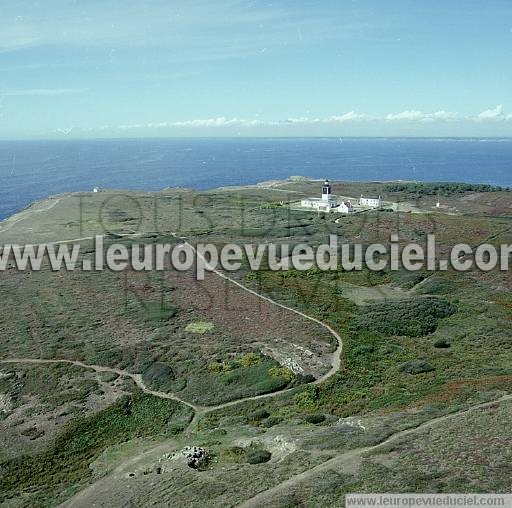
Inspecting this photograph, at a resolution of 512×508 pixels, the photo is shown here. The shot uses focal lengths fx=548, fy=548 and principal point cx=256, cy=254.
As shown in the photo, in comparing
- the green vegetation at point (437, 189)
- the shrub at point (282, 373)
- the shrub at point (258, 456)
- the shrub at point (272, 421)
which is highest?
the green vegetation at point (437, 189)

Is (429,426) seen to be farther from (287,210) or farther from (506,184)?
(506,184)

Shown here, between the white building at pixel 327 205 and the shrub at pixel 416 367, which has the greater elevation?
the white building at pixel 327 205

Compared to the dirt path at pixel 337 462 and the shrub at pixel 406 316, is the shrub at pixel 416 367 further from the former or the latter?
the dirt path at pixel 337 462

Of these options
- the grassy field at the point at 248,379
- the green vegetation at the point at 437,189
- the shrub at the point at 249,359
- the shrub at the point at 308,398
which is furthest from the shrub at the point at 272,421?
the green vegetation at the point at 437,189

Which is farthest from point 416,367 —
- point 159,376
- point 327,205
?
point 327,205

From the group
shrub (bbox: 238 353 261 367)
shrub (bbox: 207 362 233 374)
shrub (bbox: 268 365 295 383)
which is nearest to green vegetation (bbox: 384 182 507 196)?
shrub (bbox: 238 353 261 367)

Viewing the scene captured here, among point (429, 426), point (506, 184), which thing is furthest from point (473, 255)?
point (506, 184)
